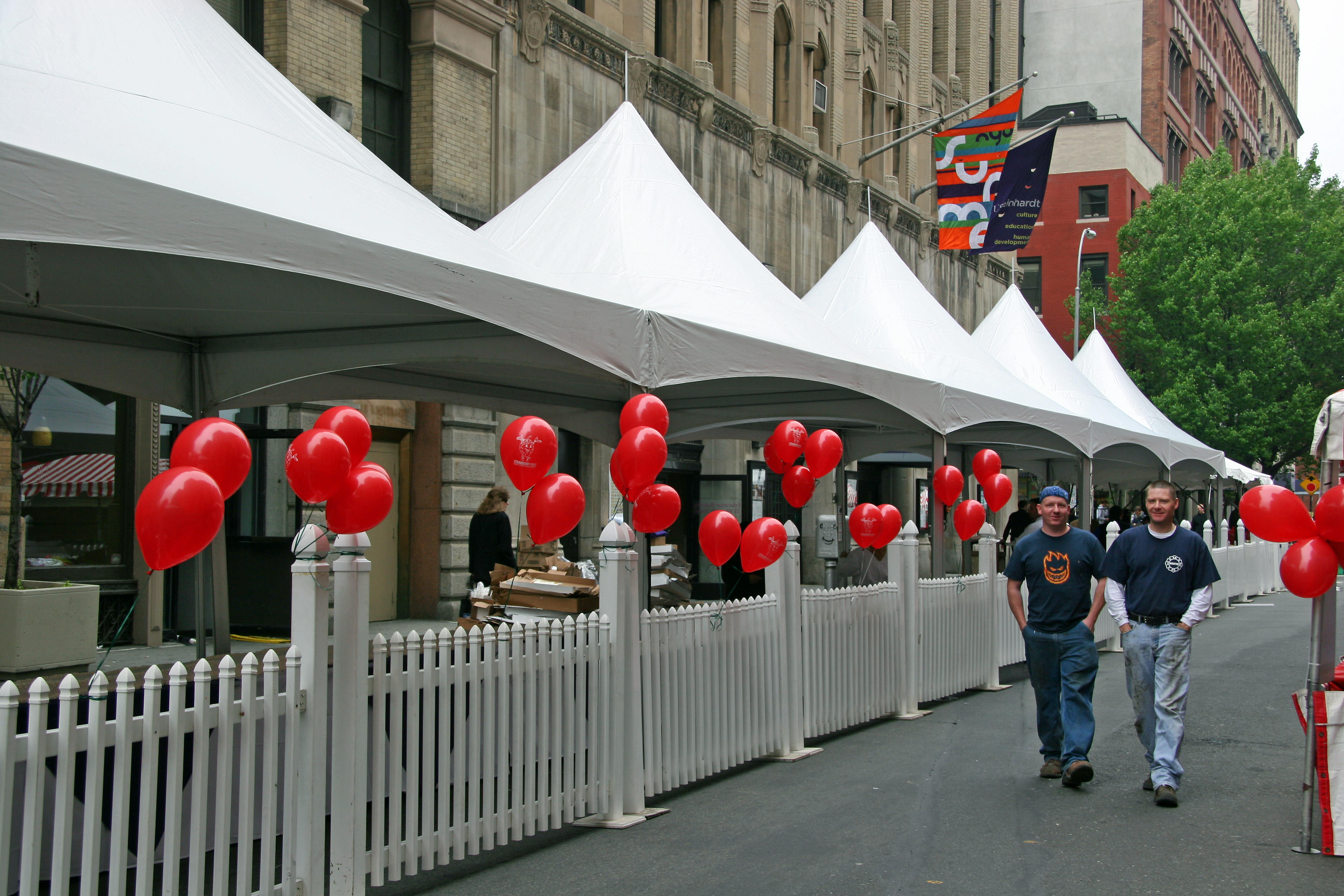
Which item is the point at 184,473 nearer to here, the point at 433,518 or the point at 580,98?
the point at 433,518

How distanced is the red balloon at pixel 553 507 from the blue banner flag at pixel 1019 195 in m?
14.0

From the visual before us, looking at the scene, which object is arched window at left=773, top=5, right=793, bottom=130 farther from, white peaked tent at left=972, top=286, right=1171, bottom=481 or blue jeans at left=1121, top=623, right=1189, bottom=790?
blue jeans at left=1121, top=623, right=1189, bottom=790

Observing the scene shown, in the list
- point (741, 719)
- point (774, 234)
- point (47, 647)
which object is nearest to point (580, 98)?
point (774, 234)

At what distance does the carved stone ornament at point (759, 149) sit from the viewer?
75.8 ft

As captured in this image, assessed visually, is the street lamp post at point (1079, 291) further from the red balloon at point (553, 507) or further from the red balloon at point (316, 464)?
the red balloon at point (316, 464)

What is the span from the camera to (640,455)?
7.05 m

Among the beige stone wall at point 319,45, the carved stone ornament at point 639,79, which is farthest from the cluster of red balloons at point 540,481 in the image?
the carved stone ornament at point 639,79

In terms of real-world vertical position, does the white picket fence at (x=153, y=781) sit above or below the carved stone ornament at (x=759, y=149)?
below

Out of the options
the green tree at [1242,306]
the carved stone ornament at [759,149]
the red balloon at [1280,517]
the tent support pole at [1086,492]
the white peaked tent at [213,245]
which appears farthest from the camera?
the green tree at [1242,306]

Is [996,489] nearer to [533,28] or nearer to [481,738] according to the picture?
[481,738]

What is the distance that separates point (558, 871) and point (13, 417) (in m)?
7.54

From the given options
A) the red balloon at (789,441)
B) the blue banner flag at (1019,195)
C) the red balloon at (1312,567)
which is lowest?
the red balloon at (1312,567)

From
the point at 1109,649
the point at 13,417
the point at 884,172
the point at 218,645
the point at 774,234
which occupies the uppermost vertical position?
the point at 884,172

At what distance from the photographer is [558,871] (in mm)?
5730
